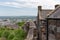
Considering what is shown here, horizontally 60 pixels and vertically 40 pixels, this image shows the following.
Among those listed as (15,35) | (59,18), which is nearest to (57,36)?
(59,18)

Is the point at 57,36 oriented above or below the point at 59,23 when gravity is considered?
below

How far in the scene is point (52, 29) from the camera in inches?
266

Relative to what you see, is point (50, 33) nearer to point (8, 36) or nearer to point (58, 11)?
point (58, 11)

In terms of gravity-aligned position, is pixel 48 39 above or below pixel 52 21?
below

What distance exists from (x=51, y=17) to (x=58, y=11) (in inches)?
14.2

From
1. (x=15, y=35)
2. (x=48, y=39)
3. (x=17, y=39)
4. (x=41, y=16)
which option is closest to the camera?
(x=48, y=39)

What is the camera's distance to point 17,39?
32.2m

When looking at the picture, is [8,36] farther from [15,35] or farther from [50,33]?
[50,33]

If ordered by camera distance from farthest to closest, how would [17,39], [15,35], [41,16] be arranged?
1. [15,35]
2. [17,39]
3. [41,16]

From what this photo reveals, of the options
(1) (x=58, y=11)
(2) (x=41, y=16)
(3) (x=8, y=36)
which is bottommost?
(3) (x=8, y=36)

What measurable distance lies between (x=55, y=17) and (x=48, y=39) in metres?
0.93

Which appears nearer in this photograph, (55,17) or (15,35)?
(55,17)

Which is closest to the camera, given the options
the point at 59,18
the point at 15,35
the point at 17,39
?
the point at 59,18

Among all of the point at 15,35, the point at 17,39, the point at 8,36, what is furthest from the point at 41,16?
the point at 8,36
